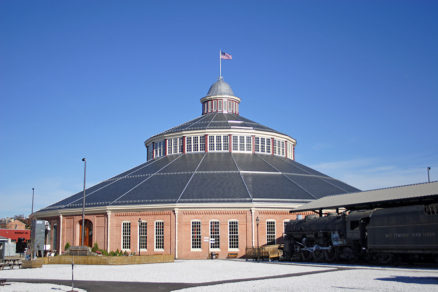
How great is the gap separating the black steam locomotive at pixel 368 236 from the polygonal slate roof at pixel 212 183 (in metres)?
7.49

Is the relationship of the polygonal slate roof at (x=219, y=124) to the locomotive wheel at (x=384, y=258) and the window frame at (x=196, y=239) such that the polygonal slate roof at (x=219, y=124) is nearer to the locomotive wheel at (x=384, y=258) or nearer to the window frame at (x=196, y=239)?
the window frame at (x=196, y=239)

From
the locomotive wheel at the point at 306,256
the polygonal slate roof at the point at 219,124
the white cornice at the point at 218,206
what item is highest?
the polygonal slate roof at the point at 219,124

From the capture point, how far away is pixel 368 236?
33.4 metres

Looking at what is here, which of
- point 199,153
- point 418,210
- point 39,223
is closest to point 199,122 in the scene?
point 199,153

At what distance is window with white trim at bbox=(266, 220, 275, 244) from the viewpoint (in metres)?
47.8

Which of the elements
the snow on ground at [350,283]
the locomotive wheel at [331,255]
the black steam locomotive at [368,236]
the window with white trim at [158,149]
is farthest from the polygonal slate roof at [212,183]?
the snow on ground at [350,283]

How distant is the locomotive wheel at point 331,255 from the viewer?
37.1 meters

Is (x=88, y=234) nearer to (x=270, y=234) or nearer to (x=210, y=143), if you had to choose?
(x=210, y=143)

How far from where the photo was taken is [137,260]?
130 ft

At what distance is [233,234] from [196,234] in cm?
358

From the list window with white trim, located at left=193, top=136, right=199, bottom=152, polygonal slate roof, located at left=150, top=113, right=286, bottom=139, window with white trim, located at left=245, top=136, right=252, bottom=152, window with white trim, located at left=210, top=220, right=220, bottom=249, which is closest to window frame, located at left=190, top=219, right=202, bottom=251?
window with white trim, located at left=210, top=220, right=220, bottom=249

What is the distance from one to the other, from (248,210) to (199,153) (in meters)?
14.6

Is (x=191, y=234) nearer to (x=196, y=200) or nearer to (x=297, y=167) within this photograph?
(x=196, y=200)

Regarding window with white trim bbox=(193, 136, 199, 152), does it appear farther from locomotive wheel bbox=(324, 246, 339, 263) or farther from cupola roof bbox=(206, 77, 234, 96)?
locomotive wheel bbox=(324, 246, 339, 263)
